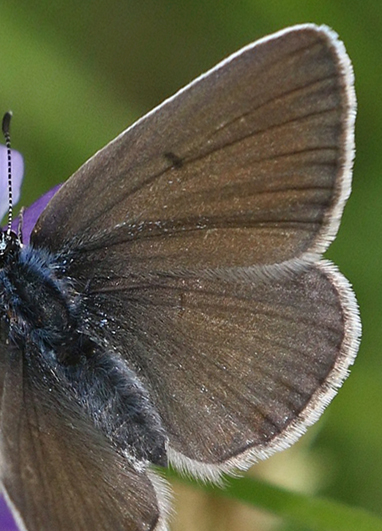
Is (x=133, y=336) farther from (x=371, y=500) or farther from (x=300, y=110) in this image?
(x=371, y=500)

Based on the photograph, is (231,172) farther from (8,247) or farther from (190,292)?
(8,247)

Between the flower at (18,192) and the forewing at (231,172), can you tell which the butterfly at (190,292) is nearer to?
the forewing at (231,172)

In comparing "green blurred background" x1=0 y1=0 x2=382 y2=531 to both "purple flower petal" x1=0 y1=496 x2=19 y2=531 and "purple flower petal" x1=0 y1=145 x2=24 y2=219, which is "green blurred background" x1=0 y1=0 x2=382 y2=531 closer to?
"purple flower petal" x1=0 y1=145 x2=24 y2=219

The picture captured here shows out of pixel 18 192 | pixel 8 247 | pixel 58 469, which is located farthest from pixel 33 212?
pixel 58 469

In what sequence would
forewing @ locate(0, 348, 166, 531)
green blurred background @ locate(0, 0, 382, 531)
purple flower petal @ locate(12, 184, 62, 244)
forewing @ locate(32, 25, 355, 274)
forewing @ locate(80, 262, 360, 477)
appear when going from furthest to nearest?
1. green blurred background @ locate(0, 0, 382, 531)
2. purple flower petal @ locate(12, 184, 62, 244)
3. forewing @ locate(80, 262, 360, 477)
4. forewing @ locate(32, 25, 355, 274)
5. forewing @ locate(0, 348, 166, 531)

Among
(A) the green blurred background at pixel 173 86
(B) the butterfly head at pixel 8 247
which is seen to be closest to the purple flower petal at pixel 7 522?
(B) the butterfly head at pixel 8 247

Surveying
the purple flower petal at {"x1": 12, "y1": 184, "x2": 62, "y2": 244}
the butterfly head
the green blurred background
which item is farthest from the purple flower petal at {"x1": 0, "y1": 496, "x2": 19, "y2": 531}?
the green blurred background
